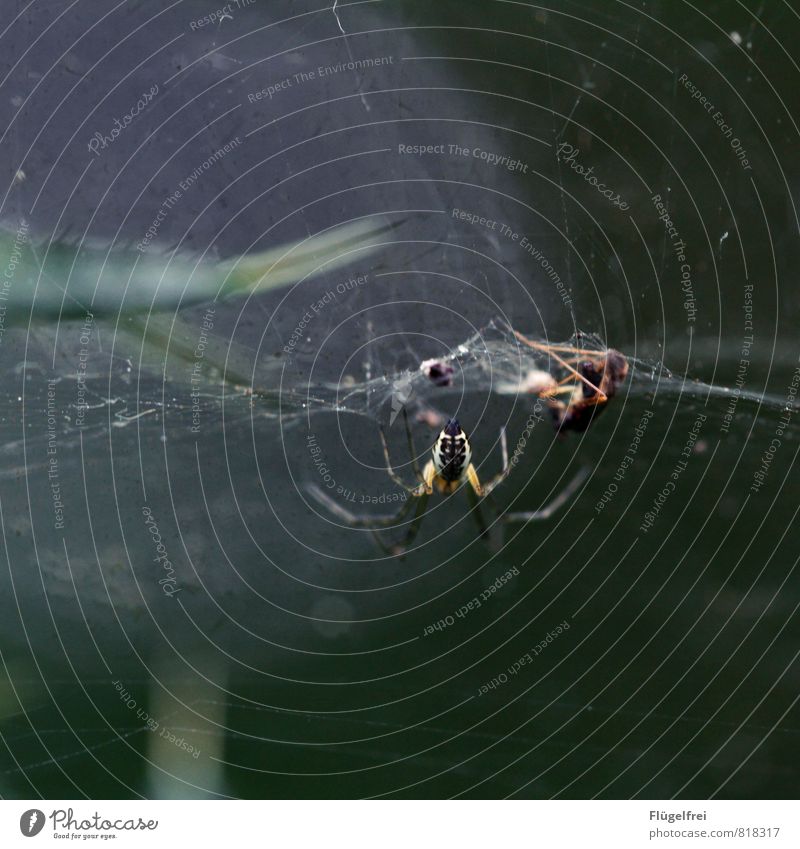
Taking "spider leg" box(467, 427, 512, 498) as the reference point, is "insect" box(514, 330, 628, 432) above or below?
above

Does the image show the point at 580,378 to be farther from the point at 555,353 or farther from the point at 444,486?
the point at 444,486

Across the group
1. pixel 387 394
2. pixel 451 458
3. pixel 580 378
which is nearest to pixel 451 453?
pixel 451 458

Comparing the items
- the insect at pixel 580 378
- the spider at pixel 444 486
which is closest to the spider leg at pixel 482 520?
the spider at pixel 444 486

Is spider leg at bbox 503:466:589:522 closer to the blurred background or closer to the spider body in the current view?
the blurred background

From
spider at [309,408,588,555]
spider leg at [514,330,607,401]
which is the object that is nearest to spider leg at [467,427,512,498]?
spider at [309,408,588,555]

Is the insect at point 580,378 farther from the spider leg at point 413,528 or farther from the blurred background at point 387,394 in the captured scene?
the spider leg at point 413,528

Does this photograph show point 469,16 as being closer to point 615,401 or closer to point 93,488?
Answer: point 615,401
